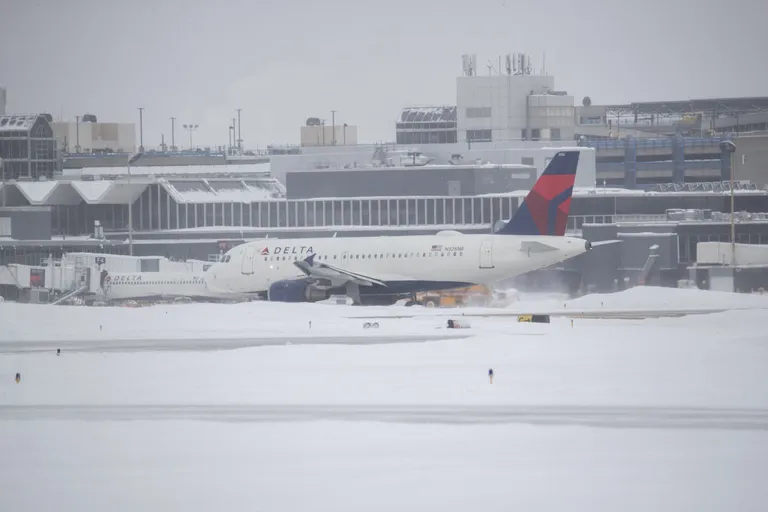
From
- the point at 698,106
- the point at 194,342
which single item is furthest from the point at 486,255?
the point at 698,106

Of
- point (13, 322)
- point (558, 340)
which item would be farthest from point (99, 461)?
point (13, 322)

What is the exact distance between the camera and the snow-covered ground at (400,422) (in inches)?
771

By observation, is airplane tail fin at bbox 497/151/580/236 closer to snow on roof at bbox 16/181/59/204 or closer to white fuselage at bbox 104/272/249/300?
white fuselage at bbox 104/272/249/300

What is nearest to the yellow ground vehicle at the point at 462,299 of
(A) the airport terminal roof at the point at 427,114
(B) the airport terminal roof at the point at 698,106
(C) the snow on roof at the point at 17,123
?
(C) the snow on roof at the point at 17,123

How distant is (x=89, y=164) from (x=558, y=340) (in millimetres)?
123429

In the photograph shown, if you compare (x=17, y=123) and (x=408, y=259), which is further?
(x=17, y=123)

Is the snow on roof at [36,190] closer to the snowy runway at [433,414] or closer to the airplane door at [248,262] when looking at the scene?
the airplane door at [248,262]

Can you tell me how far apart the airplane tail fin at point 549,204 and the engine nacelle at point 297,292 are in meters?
11.1

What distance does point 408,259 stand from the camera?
60.3 meters

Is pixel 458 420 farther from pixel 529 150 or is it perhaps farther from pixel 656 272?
pixel 529 150

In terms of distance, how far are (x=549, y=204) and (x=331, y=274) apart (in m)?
12.1

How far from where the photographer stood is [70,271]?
244 ft

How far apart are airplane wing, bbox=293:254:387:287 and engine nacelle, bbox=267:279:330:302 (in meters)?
0.65

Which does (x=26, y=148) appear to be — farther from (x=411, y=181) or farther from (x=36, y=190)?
(x=411, y=181)
